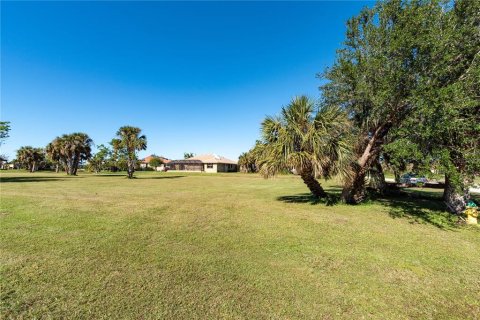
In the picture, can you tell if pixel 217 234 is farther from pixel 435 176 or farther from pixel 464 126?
pixel 464 126

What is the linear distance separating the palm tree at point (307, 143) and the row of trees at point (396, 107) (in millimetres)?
50

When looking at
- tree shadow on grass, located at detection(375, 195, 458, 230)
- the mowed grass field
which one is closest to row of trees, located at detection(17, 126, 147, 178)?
the mowed grass field

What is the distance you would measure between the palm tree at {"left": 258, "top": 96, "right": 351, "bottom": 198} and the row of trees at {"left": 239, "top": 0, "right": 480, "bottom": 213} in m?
0.05

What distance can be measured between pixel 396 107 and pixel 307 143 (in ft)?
13.4

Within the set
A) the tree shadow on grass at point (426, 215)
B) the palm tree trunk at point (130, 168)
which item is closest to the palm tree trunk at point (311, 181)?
the tree shadow on grass at point (426, 215)

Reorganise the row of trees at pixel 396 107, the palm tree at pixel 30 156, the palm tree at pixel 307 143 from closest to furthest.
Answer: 1. the row of trees at pixel 396 107
2. the palm tree at pixel 307 143
3. the palm tree at pixel 30 156

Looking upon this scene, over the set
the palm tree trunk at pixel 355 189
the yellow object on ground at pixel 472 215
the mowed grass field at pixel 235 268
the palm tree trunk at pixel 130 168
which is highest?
the palm tree trunk at pixel 130 168

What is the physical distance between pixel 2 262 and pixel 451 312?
325 inches

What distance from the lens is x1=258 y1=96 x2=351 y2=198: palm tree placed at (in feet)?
36.2

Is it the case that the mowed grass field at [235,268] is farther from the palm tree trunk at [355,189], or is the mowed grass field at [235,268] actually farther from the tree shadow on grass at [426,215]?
the palm tree trunk at [355,189]

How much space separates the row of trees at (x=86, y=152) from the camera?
38.0 m

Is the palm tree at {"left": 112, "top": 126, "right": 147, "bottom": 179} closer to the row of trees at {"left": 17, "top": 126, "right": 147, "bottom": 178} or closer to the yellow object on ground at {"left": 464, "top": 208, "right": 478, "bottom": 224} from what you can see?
the row of trees at {"left": 17, "top": 126, "right": 147, "bottom": 178}

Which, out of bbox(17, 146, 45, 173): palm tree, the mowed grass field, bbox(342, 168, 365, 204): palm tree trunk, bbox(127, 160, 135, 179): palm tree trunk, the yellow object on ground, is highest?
bbox(17, 146, 45, 173): palm tree

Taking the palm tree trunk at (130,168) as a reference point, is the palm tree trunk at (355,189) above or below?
below
